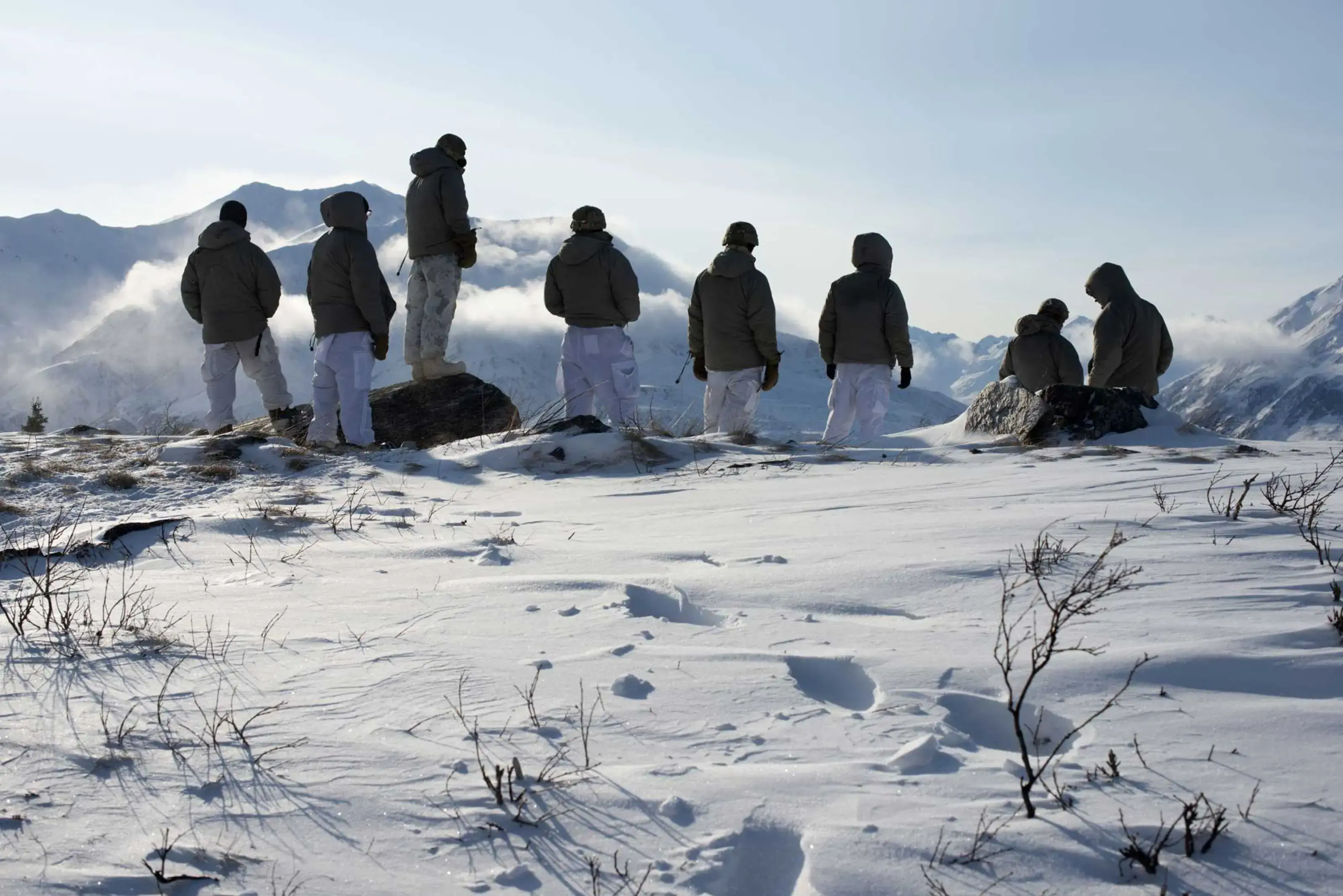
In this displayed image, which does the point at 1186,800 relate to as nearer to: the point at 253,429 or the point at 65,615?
the point at 65,615

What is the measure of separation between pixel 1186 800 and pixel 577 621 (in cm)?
160

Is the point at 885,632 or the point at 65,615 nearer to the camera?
the point at 885,632

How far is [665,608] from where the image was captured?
2986 mm

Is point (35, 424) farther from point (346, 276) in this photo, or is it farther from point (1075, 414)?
point (1075, 414)

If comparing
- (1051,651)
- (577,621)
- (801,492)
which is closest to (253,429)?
(801,492)

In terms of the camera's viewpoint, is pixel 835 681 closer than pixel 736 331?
Yes

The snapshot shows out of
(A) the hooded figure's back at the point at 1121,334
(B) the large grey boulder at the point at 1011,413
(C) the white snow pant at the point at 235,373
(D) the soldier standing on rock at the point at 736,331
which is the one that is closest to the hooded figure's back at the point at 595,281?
(D) the soldier standing on rock at the point at 736,331

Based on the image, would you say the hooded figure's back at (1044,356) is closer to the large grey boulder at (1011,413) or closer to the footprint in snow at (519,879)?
the large grey boulder at (1011,413)

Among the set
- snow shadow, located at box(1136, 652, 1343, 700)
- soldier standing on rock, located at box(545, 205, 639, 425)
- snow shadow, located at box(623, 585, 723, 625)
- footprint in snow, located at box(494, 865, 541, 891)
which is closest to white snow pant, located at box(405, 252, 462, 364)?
→ soldier standing on rock, located at box(545, 205, 639, 425)

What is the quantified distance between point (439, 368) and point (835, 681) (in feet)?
27.5

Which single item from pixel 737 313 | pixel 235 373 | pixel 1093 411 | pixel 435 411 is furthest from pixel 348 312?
pixel 1093 411

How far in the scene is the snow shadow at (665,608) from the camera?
114 inches

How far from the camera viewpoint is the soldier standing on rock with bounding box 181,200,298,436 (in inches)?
356

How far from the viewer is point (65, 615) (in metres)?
2.84
